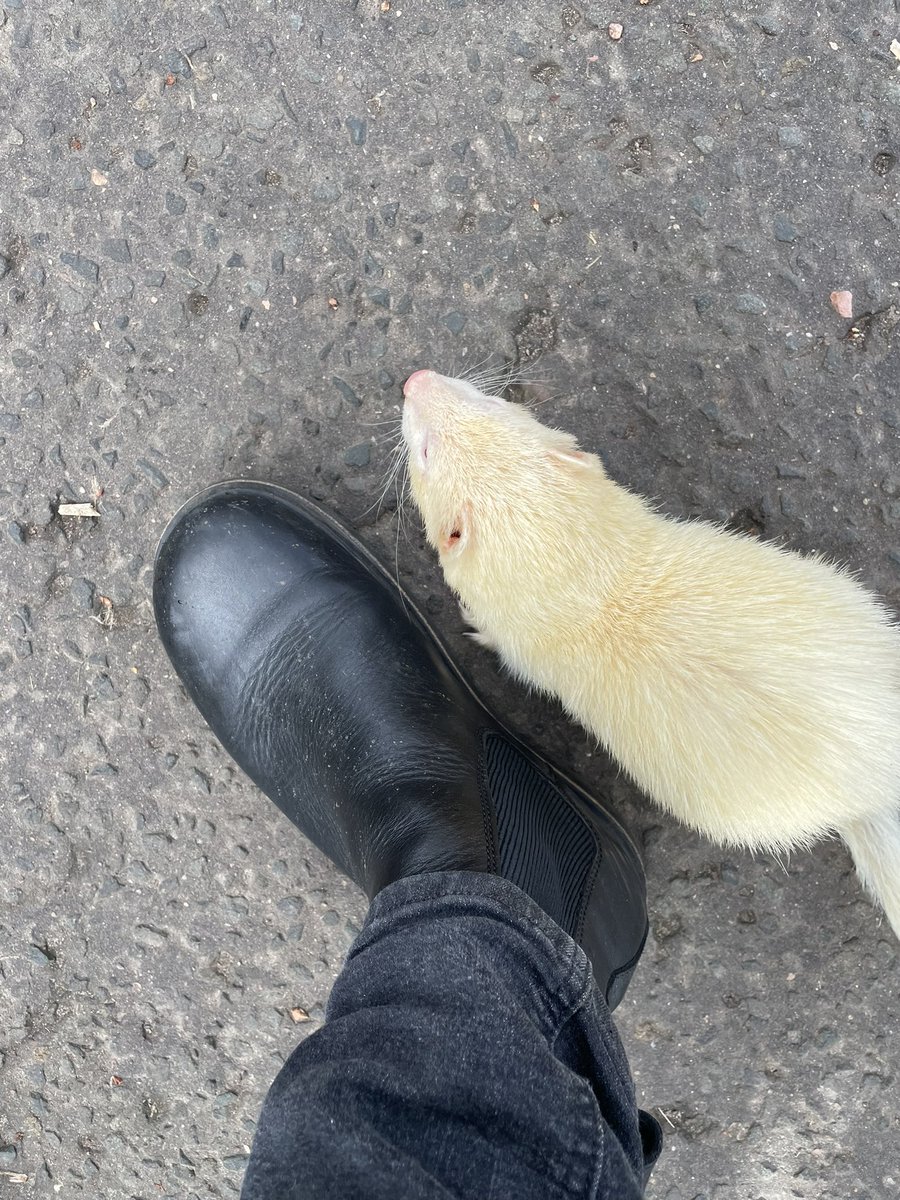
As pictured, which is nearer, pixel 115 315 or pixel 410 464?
pixel 410 464

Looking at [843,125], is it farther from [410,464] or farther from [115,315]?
[115,315]

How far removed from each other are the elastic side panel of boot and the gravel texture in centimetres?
26

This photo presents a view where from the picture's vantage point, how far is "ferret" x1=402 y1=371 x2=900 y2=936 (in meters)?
1.77

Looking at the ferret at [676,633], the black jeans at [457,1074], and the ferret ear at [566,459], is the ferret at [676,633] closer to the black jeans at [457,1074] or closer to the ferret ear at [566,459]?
the ferret ear at [566,459]

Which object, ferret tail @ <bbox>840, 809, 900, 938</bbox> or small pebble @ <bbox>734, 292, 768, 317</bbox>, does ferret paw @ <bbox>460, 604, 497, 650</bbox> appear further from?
small pebble @ <bbox>734, 292, 768, 317</bbox>

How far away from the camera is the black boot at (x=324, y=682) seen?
2057 mm

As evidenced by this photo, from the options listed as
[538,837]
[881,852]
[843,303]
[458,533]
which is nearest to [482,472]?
[458,533]

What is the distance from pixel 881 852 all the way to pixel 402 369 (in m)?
1.75

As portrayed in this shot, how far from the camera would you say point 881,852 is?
6.35 ft

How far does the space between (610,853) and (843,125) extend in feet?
6.83

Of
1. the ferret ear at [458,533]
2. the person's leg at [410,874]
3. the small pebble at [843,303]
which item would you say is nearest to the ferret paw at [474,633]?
the person's leg at [410,874]

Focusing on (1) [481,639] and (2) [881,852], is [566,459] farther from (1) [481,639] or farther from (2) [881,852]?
(2) [881,852]

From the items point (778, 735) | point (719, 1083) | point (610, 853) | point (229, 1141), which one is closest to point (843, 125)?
point (778, 735)

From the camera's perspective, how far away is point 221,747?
2.38 meters
